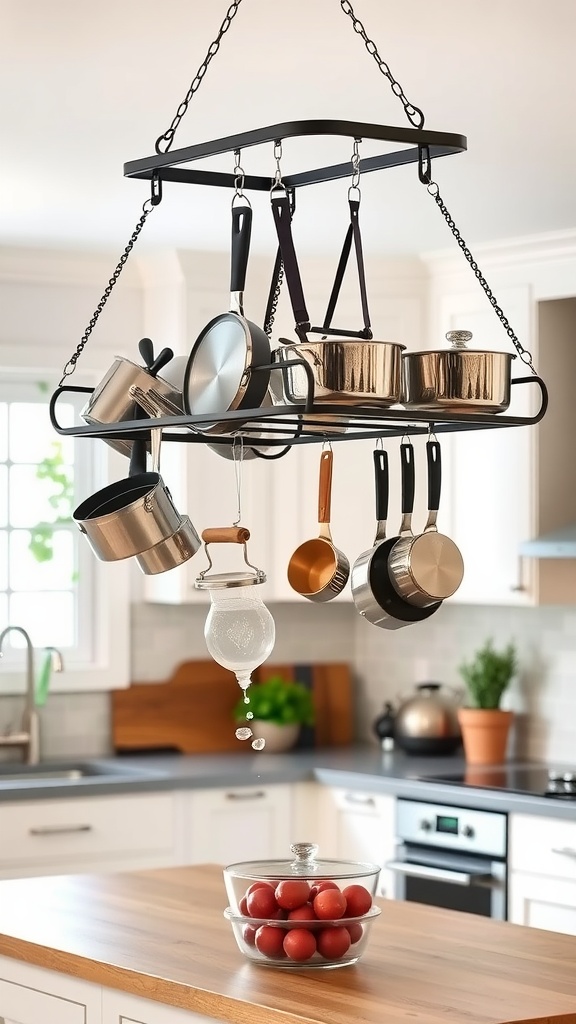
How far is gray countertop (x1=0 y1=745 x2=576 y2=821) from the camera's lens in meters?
4.39

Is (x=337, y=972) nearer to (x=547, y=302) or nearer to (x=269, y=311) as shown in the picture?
(x=269, y=311)

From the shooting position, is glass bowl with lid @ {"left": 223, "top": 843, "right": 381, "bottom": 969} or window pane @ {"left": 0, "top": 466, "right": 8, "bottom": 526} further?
window pane @ {"left": 0, "top": 466, "right": 8, "bottom": 526}

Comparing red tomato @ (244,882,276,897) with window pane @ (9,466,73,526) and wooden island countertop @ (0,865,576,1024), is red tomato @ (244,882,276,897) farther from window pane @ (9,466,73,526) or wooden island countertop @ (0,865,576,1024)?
window pane @ (9,466,73,526)

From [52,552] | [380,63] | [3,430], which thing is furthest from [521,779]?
[380,63]

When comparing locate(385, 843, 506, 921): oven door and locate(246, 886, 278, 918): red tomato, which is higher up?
locate(246, 886, 278, 918): red tomato

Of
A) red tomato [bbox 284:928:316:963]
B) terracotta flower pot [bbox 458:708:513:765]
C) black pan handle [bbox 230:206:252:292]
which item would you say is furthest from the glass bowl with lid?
terracotta flower pot [bbox 458:708:513:765]

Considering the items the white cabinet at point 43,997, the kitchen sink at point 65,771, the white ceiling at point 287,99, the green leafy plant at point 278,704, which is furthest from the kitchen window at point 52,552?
the white cabinet at point 43,997

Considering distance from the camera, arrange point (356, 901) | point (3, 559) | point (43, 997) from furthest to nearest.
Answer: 1. point (3, 559)
2. point (43, 997)
3. point (356, 901)

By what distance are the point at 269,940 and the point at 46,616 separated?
9.30 ft

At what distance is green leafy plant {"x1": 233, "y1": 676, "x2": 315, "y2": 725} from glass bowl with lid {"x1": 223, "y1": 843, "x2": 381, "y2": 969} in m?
2.71

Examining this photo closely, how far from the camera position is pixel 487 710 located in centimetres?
503

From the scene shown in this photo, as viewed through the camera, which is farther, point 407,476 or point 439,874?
point 439,874

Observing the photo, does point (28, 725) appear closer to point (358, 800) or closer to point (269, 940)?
point (358, 800)

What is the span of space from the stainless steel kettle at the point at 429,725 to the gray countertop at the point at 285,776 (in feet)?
0.16
